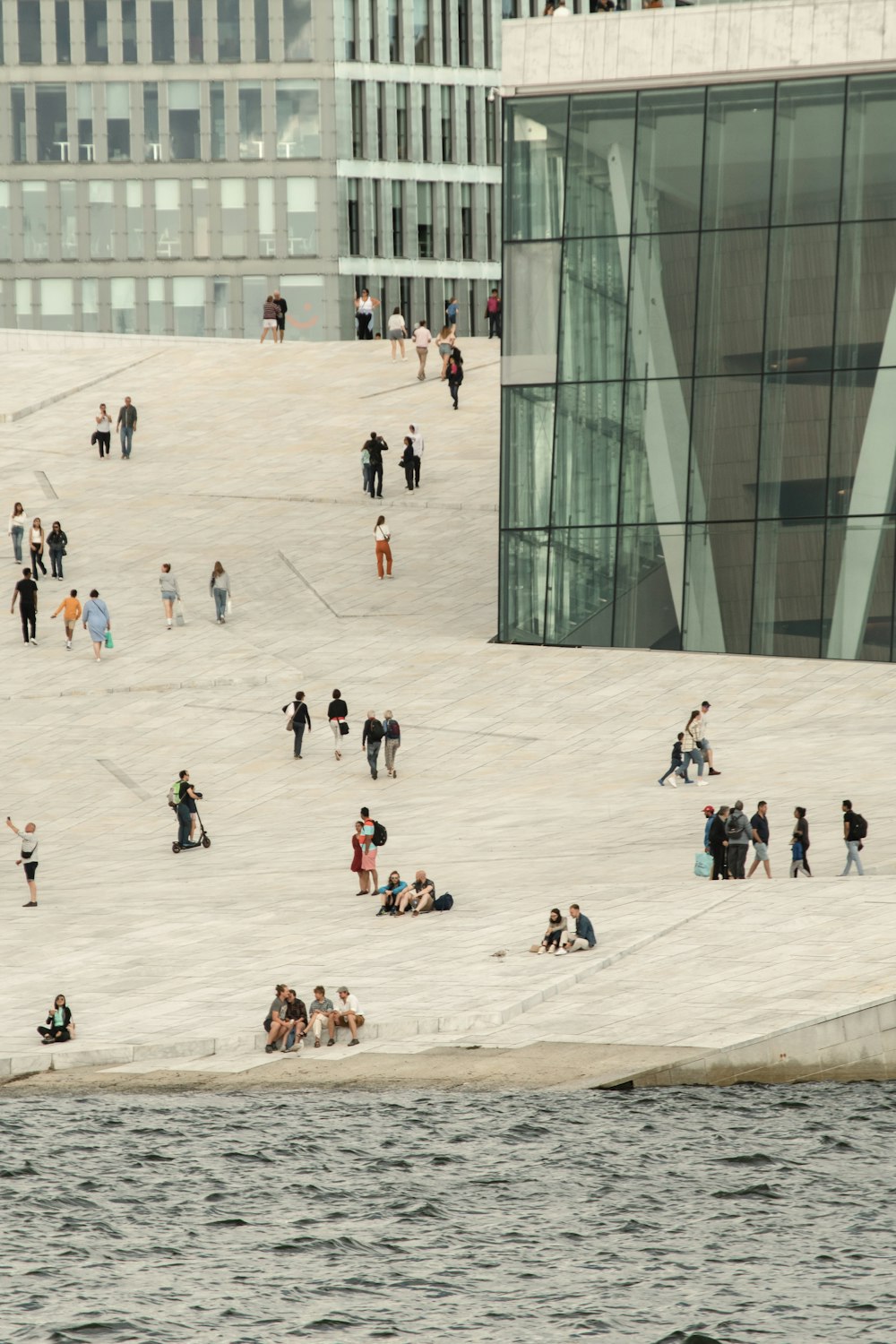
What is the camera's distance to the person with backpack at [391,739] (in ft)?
130

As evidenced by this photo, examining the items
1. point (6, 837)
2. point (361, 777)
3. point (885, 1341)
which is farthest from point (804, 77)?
point (885, 1341)

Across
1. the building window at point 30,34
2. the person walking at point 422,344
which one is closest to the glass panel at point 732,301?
the person walking at point 422,344

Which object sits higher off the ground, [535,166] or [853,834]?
[535,166]

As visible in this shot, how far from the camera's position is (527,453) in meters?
49.3

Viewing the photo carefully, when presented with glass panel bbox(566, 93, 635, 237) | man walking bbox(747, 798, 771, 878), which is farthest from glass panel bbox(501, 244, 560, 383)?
man walking bbox(747, 798, 771, 878)

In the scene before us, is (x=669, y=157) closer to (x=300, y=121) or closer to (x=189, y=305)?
(x=300, y=121)

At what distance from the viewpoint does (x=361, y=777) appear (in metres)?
40.7

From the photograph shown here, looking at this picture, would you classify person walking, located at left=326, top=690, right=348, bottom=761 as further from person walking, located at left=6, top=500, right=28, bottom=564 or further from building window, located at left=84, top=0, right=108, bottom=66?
Answer: building window, located at left=84, top=0, right=108, bottom=66

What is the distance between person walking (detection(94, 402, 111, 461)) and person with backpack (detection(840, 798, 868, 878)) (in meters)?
33.1

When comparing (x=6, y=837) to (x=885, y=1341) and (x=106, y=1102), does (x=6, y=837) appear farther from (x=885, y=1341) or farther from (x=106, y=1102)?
(x=885, y=1341)

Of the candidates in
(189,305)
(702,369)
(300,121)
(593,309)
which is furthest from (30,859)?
(300,121)

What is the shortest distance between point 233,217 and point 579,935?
7629cm

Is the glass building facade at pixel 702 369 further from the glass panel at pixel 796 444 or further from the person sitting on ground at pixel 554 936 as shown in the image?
the person sitting on ground at pixel 554 936

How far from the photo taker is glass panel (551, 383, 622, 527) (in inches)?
1916
